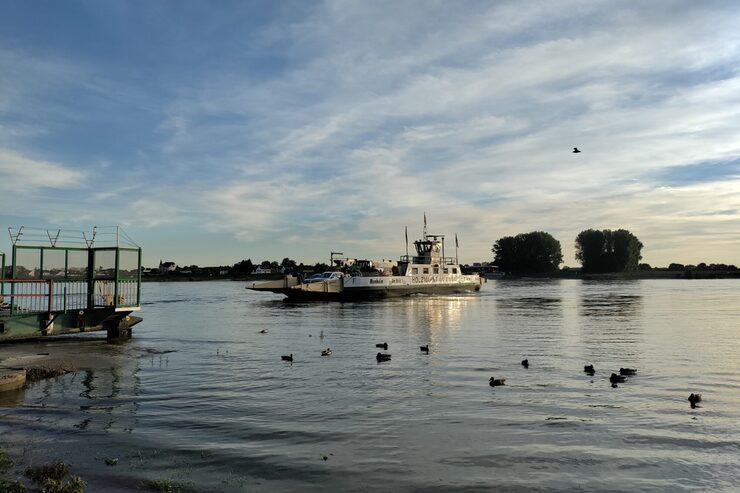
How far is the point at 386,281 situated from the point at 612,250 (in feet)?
483

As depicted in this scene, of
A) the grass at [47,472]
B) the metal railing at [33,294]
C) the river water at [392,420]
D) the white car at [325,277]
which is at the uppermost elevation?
the white car at [325,277]

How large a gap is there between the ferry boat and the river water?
44.2 m

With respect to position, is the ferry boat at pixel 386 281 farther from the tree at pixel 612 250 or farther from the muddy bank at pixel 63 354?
the tree at pixel 612 250

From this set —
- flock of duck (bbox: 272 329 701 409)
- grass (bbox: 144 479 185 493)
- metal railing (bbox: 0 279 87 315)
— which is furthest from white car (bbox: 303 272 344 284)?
grass (bbox: 144 479 185 493)

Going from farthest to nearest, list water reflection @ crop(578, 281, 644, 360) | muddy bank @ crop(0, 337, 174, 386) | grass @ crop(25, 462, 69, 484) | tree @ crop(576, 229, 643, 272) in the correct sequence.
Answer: tree @ crop(576, 229, 643, 272) < water reflection @ crop(578, 281, 644, 360) < muddy bank @ crop(0, 337, 174, 386) < grass @ crop(25, 462, 69, 484)

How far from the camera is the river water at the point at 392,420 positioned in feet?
32.0

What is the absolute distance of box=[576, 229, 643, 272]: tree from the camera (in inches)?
7574

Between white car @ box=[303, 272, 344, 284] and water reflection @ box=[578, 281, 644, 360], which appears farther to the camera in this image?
white car @ box=[303, 272, 344, 284]

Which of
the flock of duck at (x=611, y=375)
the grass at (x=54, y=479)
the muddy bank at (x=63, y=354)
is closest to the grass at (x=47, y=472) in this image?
the grass at (x=54, y=479)

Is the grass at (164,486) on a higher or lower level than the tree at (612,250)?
lower

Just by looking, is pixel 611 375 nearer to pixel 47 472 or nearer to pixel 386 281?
pixel 47 472

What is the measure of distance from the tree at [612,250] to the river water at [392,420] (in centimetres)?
18063

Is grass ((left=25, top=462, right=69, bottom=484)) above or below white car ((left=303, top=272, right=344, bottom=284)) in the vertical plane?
below

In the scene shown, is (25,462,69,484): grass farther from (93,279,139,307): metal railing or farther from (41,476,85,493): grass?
(93,279,139,307): metal railing
